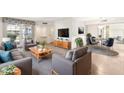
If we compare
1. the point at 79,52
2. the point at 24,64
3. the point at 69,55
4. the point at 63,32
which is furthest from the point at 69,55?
the point at 24,64

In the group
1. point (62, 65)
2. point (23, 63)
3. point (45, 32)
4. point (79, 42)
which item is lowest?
point (62, 65)

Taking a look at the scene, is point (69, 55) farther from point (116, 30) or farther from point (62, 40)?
point (116, 30)

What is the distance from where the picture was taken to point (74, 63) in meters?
2.22

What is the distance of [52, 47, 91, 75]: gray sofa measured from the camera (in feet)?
7.25

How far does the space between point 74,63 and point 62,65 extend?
1.16 feet

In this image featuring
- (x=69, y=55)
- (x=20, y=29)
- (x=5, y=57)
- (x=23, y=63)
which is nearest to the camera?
(x=20, y=29)

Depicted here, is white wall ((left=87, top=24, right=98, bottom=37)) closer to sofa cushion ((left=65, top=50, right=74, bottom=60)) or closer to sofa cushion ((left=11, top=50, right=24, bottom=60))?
sofa cushion ((left=65, top=50, right=74, bottom=60))

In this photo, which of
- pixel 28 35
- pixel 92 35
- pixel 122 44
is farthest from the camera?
pixel 92 35

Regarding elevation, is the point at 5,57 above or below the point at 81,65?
above

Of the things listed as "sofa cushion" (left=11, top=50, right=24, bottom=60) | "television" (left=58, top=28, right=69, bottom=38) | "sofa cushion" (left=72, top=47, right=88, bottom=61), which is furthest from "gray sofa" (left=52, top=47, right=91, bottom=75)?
"sofa cushion" (left=11, top=50, right=24, bottom=60)
